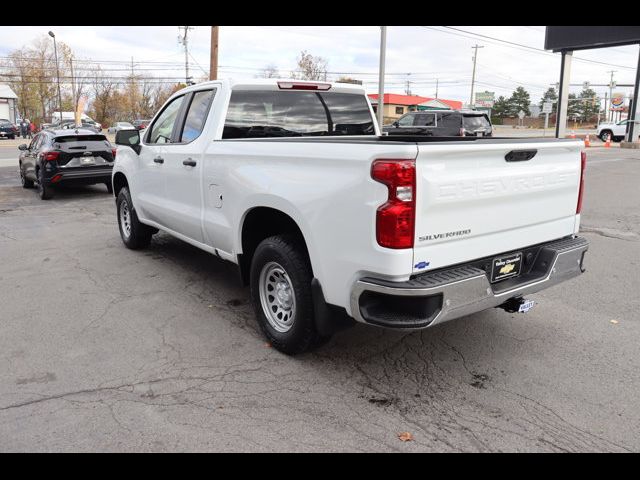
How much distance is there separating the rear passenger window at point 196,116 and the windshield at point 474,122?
1586 centimetres

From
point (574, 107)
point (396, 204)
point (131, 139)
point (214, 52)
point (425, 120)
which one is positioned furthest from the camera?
point (574, 107)

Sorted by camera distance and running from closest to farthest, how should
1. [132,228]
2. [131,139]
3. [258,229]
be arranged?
1. [258,229]
2. [131,139]
3. [132,228]

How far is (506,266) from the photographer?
145 inches

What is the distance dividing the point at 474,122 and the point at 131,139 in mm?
15974

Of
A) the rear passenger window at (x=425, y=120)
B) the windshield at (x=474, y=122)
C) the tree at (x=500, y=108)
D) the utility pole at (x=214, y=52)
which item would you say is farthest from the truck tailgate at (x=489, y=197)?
the tree at (x=500, y=108)

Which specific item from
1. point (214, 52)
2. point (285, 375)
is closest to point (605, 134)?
point (214, 52)

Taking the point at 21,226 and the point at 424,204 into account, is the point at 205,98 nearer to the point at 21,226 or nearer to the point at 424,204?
the point at 424,204

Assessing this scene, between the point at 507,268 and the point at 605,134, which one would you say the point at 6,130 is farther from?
the point at 507,268

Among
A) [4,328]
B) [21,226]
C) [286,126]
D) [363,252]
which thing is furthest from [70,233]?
[363,252]

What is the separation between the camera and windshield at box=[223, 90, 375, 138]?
5.00 meters

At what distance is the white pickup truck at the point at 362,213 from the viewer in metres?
3.11

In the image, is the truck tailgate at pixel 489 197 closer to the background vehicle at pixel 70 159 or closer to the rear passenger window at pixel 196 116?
the rear passenger window at pixel 196 116

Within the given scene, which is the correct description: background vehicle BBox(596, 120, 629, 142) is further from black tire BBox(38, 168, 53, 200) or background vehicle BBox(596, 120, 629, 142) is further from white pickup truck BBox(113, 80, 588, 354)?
white pickup truck BBox(113, 80, 588, 354)
